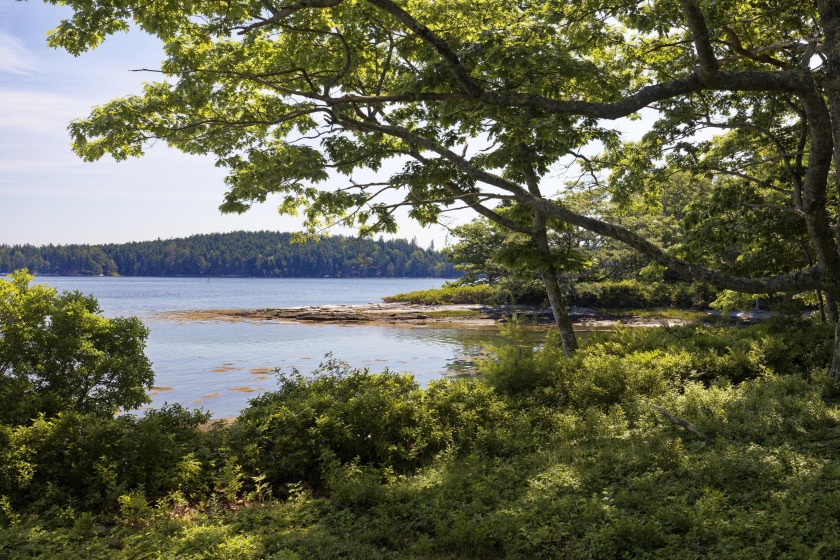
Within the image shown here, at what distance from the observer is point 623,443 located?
757 centimetres

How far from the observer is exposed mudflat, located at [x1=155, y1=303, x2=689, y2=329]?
39.5m

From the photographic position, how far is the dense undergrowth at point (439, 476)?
494 cm

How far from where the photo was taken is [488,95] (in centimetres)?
793

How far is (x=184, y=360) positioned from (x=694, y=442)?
75.2ft

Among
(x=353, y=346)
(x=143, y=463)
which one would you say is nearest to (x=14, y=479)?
(x=143, y=463)

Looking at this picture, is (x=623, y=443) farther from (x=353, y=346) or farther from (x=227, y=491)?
(x=353, y=346)

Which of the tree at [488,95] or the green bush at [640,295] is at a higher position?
the tree at [488,95]

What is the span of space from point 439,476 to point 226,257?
18188 centimetres

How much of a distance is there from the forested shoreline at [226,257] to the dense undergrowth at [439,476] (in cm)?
16199

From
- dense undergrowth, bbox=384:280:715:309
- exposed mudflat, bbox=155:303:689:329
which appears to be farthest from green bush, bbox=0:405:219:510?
dense undergrowth, bbox=384:280:715:309

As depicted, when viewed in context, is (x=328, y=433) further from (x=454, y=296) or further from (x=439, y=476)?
(x=454, y=296)

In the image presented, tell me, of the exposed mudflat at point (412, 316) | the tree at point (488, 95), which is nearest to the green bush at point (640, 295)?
the exposed mudflat at point (412, 316)

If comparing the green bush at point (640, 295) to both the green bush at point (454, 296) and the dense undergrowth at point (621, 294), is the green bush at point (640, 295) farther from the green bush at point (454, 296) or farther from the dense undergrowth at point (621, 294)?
the green bush at point (454, 296)

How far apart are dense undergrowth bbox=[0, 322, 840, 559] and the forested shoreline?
531 ft
